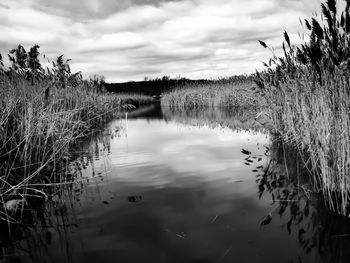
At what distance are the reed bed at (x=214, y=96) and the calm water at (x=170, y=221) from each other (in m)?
16.3

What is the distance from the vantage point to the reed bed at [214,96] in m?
23.6

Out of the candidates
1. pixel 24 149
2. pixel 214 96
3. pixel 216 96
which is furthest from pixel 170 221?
pixel 214 96

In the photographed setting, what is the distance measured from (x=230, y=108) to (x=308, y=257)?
21305 mm

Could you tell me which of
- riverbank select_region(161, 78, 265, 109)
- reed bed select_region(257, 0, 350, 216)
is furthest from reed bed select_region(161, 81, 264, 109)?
reed bed select_region(257, 0, 350, 216)

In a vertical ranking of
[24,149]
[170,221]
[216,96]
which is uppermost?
[216,96]

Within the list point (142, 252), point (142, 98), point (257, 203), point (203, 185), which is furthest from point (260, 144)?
point (142, 98)

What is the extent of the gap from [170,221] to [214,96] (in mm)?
23350

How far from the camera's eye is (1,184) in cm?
441

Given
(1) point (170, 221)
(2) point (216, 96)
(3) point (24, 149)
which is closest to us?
(1) point (170, 221)

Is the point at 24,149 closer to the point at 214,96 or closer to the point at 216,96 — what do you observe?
the point at 216,96

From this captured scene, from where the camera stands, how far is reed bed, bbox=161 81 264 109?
2359cm

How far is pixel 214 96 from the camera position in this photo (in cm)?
2686

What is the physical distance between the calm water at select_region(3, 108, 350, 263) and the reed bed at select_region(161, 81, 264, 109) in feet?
53.3

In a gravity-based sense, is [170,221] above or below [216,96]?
below
